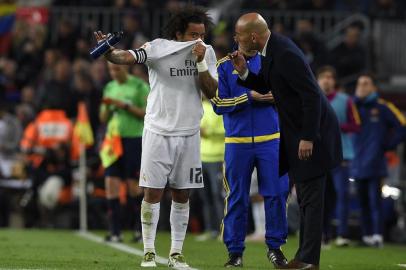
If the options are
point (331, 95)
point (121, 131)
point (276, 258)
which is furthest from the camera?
point (331, 95)

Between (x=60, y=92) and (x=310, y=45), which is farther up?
(x=310, y=45)

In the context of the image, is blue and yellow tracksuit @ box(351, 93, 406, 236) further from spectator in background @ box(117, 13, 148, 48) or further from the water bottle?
the water bottle

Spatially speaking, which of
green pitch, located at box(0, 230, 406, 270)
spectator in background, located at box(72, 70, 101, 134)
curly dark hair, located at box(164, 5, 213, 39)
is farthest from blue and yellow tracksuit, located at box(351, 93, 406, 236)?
curly dark hair, located at box(164, 5, 213, 39)

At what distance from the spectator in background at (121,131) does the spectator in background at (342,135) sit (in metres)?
2.52

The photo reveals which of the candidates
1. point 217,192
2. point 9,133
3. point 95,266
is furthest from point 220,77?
point 9,133

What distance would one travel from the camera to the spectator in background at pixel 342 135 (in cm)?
1638

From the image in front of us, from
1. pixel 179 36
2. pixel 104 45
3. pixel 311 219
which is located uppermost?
pixel 179 36

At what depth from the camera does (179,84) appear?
1072 centimetres

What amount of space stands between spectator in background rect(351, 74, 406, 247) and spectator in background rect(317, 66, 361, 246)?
27cm

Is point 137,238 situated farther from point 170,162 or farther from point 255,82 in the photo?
point 255,82

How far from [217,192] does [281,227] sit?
6428 mm

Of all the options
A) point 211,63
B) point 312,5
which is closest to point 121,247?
point 211,63

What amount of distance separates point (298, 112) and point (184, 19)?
1.46m

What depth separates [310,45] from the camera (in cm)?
2238
